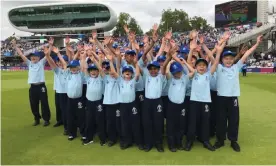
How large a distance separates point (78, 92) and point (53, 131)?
1.49 meters

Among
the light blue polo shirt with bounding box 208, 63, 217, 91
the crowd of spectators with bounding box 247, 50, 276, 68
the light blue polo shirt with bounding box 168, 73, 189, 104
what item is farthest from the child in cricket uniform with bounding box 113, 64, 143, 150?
the crowd of spectators with bounding box 247, 50, 276, 68

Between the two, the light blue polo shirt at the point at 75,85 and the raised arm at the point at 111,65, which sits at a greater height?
the raised arm at the point at 111,65

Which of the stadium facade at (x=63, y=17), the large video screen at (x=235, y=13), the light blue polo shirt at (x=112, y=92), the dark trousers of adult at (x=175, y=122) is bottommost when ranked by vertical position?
the dark trousers of adult at (x=175, y=122)

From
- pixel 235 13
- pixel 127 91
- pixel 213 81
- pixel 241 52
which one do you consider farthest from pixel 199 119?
pixel 235 13

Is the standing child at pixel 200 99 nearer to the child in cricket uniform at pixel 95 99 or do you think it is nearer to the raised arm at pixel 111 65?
the raised arm at pixel 111 65

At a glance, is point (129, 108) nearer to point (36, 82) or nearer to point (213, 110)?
point (213, 110)

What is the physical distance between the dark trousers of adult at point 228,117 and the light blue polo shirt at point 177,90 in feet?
2.40

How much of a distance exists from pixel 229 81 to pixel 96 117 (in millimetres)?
2663

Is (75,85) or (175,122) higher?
(75,85)

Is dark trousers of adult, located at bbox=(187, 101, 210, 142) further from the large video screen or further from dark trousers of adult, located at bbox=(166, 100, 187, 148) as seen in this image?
the large video screen

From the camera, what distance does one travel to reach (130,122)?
5.52 meters

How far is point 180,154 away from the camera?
16.9ft

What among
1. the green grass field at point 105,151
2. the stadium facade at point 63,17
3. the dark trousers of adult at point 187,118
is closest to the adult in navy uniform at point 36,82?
the green grass field at point 105,151

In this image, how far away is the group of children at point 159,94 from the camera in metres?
5.29
